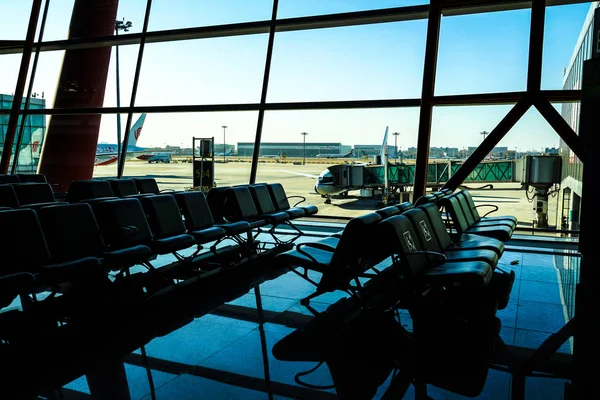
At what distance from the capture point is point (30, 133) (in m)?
9.79

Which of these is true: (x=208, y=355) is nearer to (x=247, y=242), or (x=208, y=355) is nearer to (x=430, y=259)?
(x=430, y=259)

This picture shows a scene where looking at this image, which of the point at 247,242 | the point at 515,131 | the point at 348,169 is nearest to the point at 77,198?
the point at 247,242

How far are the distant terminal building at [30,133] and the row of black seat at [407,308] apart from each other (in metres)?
7.58

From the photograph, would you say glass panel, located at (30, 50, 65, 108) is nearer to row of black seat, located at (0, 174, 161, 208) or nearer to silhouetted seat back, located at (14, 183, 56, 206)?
row of black seat, located at (0, 174, 161, 208)

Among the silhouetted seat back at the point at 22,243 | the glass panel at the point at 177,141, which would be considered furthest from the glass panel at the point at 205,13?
the silhouetted seat back at the point at 22,243

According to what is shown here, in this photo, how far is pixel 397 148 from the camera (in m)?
6.51

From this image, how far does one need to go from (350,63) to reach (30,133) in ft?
22.4

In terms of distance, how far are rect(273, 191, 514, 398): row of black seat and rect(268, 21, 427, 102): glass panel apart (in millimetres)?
2909

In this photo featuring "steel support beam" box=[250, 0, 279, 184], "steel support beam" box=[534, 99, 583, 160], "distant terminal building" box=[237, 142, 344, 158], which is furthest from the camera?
"distant terminal building" box=[237, 142, 344, 158]

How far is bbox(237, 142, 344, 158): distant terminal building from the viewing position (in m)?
7.01

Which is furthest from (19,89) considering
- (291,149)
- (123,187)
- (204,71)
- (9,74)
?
(291,149)

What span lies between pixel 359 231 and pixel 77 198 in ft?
12.6

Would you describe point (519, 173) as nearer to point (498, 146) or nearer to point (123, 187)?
point (498, 146)

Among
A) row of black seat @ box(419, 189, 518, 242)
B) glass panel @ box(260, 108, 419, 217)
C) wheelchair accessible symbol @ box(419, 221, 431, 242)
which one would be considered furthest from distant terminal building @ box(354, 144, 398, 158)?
wheelchair accessible symbol @ box(419, 221, 431, 242)
